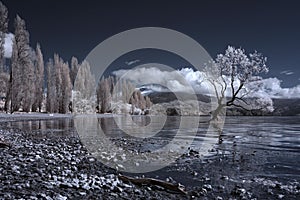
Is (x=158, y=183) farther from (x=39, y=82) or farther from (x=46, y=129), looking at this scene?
(x=39, y=82)

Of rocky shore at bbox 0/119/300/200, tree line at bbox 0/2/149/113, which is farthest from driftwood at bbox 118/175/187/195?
tree line at bbox 0/2/149/113

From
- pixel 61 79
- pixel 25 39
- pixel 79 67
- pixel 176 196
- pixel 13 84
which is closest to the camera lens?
pixel 176 196

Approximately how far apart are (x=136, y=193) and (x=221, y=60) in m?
24.0

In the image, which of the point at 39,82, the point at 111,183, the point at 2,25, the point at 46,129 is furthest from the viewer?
the point at 39,82

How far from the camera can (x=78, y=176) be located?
20.1 ft

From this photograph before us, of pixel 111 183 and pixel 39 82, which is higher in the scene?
pixel 39 82

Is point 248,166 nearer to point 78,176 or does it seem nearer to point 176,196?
point 176,196

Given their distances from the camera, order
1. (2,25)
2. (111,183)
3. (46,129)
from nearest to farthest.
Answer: (111,183), (46,129), (2,25)

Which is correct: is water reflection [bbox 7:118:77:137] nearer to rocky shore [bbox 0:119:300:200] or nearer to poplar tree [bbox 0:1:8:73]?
rocky shore [bbox 0:119:300:200]

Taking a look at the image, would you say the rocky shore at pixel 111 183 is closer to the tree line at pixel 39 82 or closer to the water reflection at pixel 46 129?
the water reflection at pixel 46 129

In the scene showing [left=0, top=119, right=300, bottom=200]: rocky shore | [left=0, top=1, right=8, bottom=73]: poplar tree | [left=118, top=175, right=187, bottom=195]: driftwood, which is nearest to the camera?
[left=0, top=119, right=300, bottom=200]: rocky shore

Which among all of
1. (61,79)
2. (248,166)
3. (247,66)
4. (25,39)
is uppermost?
(25,39)

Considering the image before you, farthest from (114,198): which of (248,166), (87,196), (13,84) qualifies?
(13,84)

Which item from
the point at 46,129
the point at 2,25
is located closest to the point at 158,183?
the point at 46,129
